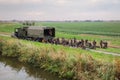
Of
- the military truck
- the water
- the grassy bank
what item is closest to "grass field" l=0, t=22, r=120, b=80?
the grassy bank

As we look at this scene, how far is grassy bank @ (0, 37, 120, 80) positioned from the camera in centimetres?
2602

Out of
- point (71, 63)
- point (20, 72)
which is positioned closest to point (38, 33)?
point (20, 72)

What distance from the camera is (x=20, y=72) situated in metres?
35.4

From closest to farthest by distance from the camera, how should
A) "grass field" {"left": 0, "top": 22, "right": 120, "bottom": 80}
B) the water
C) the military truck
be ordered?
1. "grass field" {"left": 0, "top": 22, "right": 120, "bottom": 80}
2. the water
3. the military truck

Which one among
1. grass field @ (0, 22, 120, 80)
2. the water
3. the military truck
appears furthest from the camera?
the military truck

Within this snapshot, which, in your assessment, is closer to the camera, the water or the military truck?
the water

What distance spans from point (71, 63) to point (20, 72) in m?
8.61

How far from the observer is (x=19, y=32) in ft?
216

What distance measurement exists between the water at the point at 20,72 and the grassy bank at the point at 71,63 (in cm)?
72

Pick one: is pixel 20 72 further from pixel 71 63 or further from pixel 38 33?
pixel 38 33

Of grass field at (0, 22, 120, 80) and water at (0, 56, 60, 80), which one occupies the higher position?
grass field at (0, 22, 120, 80)

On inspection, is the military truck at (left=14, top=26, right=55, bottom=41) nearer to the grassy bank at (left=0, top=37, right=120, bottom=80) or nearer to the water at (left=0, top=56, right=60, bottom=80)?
the grassy bank at (left=0, top=37, right=120, bottom=80)

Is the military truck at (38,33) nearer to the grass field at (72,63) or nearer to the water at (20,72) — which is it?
the grass field at (72,63)

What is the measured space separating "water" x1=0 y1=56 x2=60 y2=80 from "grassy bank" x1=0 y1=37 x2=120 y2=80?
0.72 metres
